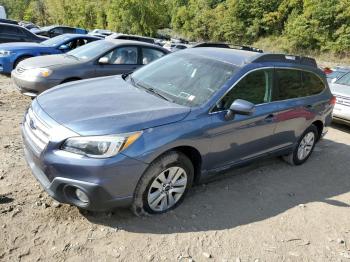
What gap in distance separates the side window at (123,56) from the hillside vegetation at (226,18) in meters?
32.3

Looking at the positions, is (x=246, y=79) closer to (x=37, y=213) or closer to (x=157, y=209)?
(x=157, y=209)

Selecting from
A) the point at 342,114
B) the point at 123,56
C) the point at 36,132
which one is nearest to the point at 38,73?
the point at 123,56

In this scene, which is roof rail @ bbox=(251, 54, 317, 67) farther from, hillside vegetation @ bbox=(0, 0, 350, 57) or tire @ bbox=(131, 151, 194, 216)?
hillside vegetation @ bbox=(0, 0, 350, 57)

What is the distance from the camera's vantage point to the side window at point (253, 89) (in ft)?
14.1

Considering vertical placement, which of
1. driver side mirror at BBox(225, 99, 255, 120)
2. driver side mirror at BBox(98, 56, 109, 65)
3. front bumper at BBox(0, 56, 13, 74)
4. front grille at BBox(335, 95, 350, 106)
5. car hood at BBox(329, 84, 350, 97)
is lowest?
front bumper at BBox(0, 56, 13, 74)

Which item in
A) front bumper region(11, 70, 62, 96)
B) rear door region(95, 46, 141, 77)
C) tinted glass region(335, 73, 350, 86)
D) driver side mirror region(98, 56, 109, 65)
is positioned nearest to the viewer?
front bumper region(11, 70, 62, 96)

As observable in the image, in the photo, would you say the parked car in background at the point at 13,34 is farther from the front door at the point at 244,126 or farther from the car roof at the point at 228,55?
the front door at the point at 244,126

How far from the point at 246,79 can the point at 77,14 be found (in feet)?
202

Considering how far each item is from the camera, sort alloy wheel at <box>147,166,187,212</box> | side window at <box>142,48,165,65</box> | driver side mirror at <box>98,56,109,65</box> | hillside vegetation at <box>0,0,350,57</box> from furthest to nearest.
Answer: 1. hillside vegetation at <box>0,0,350,57</box>
2. side window at <box>142,48,165,65</box>
3. driver side mirror at <box>98,56,109,65</box>
4. alloy wheel at <box>147,166,187,212</box>

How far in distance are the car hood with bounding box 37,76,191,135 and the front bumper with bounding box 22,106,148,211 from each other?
0.26 metres

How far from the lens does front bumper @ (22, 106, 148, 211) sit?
3.32 m

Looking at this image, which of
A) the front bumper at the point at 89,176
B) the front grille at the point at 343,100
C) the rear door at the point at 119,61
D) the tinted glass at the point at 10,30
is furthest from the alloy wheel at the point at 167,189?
the tinted glass at the point at 10,30

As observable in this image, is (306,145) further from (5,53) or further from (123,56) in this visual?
(5,53)

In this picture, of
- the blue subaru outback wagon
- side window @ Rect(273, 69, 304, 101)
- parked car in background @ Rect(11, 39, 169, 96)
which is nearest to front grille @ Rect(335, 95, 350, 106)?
the blue subaru outback wagon
